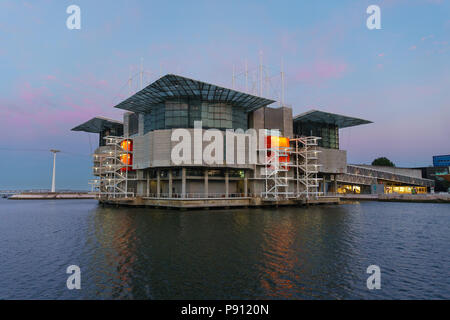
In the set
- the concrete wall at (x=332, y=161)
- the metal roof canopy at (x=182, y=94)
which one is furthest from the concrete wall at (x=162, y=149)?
the concrete wall at (x=332, y=161)

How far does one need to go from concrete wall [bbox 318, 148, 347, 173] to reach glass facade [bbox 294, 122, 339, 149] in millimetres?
3852

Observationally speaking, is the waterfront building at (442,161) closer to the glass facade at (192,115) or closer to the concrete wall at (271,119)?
the concrete wall at (271,119)

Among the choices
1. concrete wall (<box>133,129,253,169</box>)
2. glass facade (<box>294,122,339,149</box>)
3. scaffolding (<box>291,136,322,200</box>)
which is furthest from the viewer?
glass facade (<box>294,122,339,149</box>)

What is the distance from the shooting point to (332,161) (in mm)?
86438

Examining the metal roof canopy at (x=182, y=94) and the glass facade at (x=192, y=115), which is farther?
the glass facade at (x=192, y=115)

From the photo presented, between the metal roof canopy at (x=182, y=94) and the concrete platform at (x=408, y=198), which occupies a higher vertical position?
the metal roof canopy at (x=182, y=94)

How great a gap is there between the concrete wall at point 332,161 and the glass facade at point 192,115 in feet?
103

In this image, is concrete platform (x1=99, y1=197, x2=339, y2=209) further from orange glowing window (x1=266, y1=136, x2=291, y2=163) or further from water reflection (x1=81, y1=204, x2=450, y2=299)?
water reflection (x1=81, y1=204, x2=450, y2=299)

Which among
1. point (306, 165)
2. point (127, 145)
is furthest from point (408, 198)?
point (127, 145)

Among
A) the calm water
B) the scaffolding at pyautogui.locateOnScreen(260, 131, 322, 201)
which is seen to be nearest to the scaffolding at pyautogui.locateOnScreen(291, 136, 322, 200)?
the scaffolding at pyautogui.locateOnScreen(260, 131, 322, 201)

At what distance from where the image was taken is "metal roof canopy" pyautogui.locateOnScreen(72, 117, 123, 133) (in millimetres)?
95500

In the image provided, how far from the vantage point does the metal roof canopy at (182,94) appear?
58.5m
